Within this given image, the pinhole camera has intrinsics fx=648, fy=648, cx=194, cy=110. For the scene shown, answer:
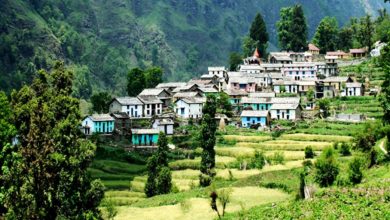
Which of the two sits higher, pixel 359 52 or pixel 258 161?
pixel 359 52

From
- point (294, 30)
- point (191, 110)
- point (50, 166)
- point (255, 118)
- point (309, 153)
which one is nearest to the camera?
point (50, 166)

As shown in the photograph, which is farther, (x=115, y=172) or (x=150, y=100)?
(x=150, y=100)

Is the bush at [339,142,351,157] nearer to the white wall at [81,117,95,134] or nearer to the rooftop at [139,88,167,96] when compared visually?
the white wall at [81,117,95,134]

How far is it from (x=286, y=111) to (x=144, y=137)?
20561 millimetres

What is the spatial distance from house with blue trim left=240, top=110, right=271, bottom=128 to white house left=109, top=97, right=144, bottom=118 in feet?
54.0

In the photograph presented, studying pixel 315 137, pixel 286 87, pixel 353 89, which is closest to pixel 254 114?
pixel 315 137

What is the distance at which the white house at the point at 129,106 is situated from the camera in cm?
9581

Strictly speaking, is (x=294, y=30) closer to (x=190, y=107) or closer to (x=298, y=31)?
(x=298, y=31)

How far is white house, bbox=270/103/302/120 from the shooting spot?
8970cm

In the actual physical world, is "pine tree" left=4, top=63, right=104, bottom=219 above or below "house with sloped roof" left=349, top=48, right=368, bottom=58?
below

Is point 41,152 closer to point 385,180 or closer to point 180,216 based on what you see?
point 180,216

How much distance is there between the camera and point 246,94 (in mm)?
100500

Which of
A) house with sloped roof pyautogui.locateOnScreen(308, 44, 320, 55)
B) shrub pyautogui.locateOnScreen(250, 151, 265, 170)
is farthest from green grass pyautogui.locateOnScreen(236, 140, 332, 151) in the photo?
house with sloped roof pyautogui.locateOnScreen(308, 44, 320, 55)

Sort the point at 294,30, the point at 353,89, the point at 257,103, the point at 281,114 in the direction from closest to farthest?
the point at 281,114
the point at 257,103
the point at 353,89
the point at 294,30
